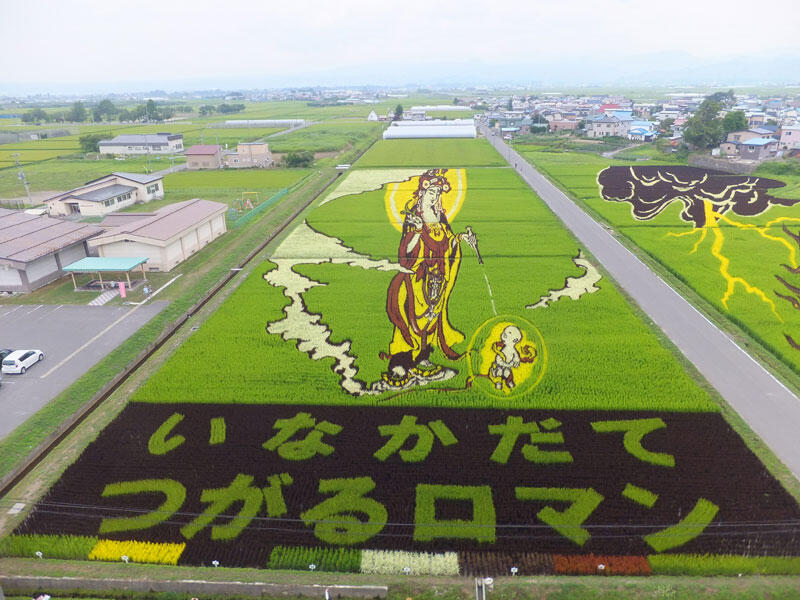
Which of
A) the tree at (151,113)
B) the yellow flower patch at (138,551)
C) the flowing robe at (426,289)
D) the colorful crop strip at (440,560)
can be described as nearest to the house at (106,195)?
the colorful crop strip at (440,560)

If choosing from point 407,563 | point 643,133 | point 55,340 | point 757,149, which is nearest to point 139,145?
point 55,340

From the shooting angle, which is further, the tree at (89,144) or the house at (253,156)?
the tree at (89,144)

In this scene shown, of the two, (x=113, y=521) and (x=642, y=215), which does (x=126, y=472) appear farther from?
(x=642, y=215)

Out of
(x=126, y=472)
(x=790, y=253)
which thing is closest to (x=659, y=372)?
(x=126, y=472)

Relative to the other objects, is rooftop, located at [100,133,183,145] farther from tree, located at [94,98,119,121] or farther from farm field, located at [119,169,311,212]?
tree, located at [94,98,119,121]

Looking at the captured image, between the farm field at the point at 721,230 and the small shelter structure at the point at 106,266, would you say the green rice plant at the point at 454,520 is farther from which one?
the small shelter structure at the point at 106,266

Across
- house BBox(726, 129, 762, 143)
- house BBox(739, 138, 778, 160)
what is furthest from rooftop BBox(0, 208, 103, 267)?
house BBox(726, 129, 762, 143)

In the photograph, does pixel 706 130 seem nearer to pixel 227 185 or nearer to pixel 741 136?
pixel 741 136

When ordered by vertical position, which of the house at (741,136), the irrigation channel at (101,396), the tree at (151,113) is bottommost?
the irrigation channel at (101,396)
